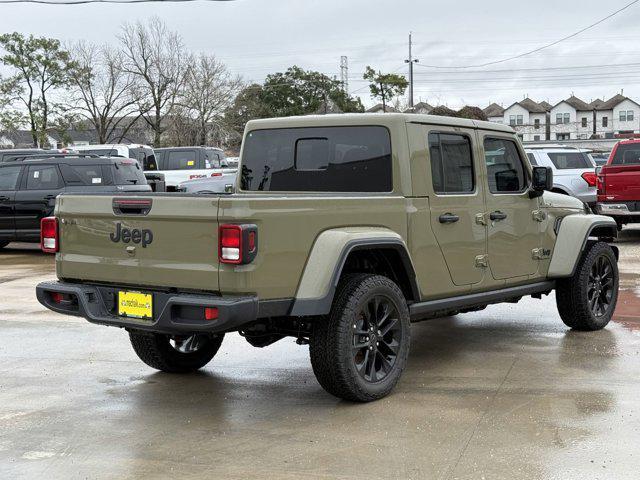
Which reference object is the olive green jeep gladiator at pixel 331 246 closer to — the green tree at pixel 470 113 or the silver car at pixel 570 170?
the silver car at pixel 570 170

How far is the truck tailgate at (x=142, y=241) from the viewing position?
485 centimetres

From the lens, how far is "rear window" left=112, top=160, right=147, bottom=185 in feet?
52.0

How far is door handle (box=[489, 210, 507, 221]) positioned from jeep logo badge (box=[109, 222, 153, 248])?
2709mm

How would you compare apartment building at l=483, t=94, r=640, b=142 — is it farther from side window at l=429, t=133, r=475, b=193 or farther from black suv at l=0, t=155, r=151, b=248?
side window at l=429, t=133, r=475, b=193

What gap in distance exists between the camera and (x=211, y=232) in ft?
15.7

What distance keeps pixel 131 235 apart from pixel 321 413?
163 centimetres

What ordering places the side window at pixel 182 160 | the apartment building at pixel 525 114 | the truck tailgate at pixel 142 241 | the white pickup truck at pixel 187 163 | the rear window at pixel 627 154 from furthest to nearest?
the apartment building at pixel 525 114 < the side window at pixel 182 160 < the white pickup truck at pixel 187 163 < the rear window at pixel 627 154 < the truck tailgate at pixel 142 241

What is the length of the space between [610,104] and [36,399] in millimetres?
120470

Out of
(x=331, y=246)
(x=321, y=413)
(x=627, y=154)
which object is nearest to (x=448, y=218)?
(x=331, y=246)

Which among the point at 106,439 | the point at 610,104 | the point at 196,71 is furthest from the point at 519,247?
the point at 610,104

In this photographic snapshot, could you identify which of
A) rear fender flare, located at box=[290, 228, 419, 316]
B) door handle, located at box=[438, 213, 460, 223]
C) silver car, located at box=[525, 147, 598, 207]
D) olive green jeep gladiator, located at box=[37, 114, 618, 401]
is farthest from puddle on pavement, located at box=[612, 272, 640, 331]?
silver car, located at box=[525, 147, 598, 207]

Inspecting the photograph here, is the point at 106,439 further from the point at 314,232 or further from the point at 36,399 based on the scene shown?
the point at 314,232

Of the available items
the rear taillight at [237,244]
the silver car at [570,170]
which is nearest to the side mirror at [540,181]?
the rear taillight at [237,244]

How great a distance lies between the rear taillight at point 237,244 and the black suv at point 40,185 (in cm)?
1120
